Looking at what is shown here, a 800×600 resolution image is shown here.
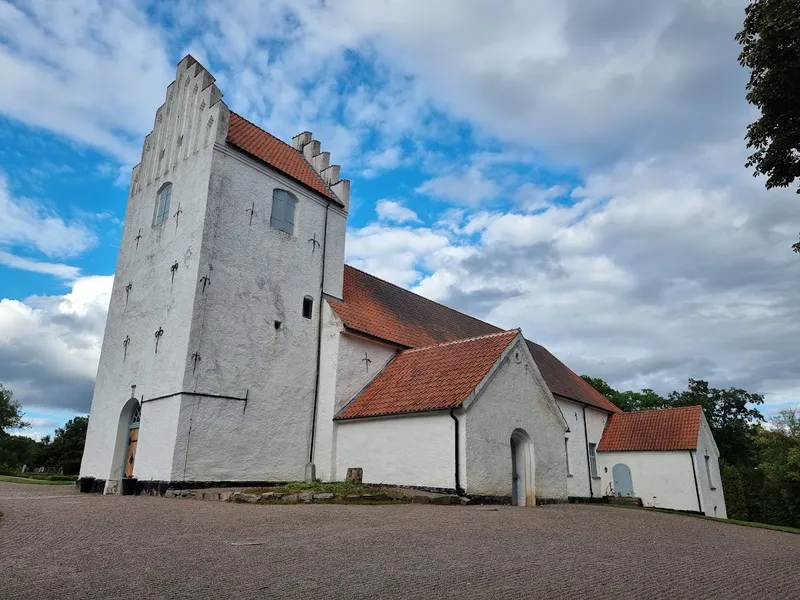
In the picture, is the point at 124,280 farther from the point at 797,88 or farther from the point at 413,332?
the point at 797,88

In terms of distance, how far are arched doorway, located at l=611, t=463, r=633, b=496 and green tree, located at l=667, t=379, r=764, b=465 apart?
77.5 ft

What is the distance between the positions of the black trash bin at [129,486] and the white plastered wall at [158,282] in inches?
9.3

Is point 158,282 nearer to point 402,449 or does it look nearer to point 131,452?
point 131,452

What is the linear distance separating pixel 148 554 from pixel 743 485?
38.1 metres

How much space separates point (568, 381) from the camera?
26656 mm

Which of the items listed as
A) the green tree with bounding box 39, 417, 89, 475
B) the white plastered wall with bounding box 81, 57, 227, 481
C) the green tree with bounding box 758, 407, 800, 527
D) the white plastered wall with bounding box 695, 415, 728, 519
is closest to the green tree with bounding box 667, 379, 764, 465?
the green tree with bounding box 758, 407, 800, 527

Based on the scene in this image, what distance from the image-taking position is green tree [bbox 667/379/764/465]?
44.0 meters

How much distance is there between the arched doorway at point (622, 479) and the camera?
24.3 metres

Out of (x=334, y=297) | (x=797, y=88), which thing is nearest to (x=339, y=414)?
(x=334, y=297)

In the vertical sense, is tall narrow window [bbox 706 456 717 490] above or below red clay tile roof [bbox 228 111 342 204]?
below

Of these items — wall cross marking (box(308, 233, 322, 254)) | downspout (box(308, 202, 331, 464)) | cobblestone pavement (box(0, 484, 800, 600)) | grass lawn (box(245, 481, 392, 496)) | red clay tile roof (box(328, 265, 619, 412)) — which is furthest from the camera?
red clay tile roof (box(328, 265, 619, 412))

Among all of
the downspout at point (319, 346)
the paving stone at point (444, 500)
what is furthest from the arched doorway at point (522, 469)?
the downspout at point (319, 346)

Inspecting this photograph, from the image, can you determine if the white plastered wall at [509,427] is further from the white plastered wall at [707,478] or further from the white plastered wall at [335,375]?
the white plastered wall at [707,478]

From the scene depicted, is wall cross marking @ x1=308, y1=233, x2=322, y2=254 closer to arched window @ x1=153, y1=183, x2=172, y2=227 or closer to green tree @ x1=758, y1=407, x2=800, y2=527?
arched window @ x1=153, y1=183, x2=172, y2=227
